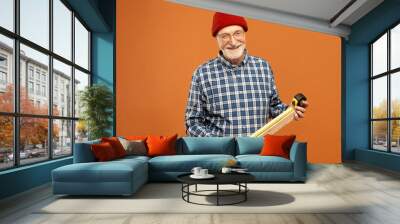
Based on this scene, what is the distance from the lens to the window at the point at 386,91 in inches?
304

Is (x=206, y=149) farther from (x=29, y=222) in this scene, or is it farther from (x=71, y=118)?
(x=29, y=222)

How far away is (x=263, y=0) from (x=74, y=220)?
4386 millimetres

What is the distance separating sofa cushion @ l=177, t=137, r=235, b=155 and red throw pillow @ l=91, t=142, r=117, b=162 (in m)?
1.36

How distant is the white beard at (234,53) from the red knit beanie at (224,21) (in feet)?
1.52

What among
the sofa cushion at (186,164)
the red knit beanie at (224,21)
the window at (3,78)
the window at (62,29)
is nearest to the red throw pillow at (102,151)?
the sofa cushion at (186,164)

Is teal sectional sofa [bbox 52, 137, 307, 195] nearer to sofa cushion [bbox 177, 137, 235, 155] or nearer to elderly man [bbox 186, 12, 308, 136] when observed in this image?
sofa cushion [bbox 177, 137, 235, 155]

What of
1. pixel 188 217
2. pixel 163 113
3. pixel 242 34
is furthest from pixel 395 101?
pixel 188 217

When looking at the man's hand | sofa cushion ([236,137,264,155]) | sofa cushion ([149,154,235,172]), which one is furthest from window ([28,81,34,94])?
the man's hand

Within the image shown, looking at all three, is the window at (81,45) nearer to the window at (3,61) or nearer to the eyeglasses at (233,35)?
the eyeglasses at (233,35)

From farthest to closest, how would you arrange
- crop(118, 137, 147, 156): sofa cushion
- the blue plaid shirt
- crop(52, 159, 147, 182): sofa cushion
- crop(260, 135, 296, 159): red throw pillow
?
the blue plaid shirt → crop(118, 137, 147, 156): sofa cushion → crop(260, 135, 296, 159): red throw pillow → crop(52, 159, 147, 182): sofa cushion

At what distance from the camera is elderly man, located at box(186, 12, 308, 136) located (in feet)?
23.8

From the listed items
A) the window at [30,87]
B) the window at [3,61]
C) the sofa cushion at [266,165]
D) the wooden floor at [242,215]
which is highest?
the window at [3,61]

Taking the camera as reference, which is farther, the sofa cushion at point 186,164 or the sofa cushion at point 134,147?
the sofa cushion at point 134,147

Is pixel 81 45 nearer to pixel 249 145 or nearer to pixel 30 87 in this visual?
pixel 30 87
